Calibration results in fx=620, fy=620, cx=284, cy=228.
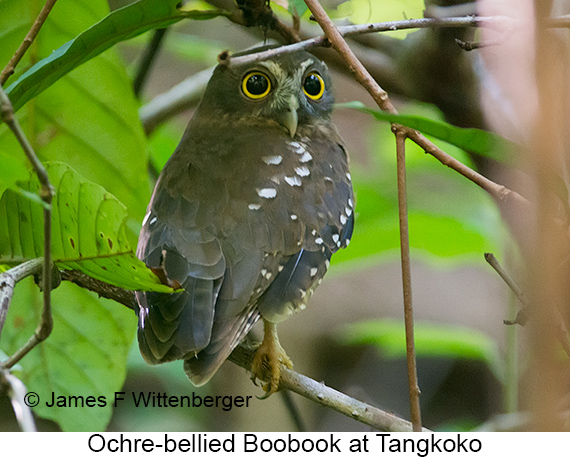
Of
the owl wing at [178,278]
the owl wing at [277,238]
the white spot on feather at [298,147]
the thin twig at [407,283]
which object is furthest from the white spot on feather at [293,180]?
the thin twig at [407,283]

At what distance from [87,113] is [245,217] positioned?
45cm

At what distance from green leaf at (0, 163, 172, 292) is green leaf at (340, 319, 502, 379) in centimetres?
78

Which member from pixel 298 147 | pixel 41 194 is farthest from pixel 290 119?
pixel 41 194

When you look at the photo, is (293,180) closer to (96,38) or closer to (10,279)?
(96,38)

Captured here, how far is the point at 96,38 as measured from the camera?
111cm

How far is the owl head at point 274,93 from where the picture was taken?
153 cm

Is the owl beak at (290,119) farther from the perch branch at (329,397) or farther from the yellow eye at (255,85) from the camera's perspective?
the perch branch at (329,397)

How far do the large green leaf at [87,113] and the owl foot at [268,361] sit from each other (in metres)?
0.39

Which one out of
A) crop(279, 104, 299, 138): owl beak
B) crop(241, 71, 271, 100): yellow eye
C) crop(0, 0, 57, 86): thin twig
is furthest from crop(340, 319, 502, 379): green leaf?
crop(0, 0, 57, 86): thin twig

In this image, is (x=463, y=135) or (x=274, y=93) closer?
(x=463, y=135)

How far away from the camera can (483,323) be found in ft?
5.14

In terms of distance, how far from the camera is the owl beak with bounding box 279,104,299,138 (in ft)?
4.96

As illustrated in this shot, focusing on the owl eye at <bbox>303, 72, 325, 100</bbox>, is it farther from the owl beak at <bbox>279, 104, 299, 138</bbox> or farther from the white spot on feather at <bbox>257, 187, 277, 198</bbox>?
the white spot on feather at <bbox>257, 187, 277, 198</bbox>
